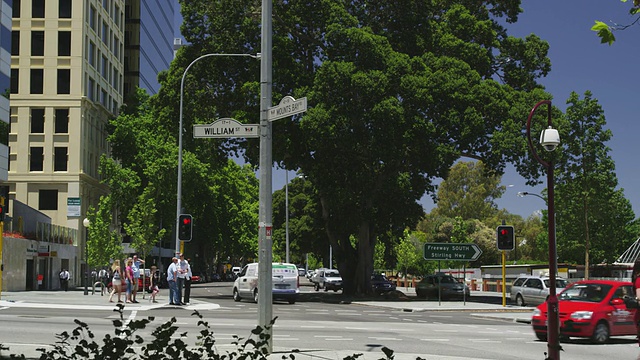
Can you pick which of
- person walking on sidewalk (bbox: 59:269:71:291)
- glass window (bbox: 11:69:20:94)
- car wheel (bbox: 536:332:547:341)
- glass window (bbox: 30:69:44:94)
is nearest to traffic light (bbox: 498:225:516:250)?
car wheel (bbox: 536:332:547:341)

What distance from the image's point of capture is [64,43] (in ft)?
220

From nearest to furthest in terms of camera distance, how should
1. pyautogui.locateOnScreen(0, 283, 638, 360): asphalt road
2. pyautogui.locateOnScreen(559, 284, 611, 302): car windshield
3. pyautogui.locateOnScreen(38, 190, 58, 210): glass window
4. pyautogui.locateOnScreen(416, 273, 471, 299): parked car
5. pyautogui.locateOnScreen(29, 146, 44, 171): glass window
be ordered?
pyautogui.locateOnScreen(0, 283, 638, 360): asphalt road < pyautogui.locateOnScreen(559, 284, 611, 302): car windshield < pyautogui.locateOnScreen(416, 273, 471, 299): parked car < pyautogui.locateOnScreen(29, 146, 44, 171): glass window < pyautogui.locateOnScreen(38, 190, 58, 210): glass window

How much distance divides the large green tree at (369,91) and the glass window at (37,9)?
25.5m

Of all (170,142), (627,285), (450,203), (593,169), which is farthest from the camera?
(450,203)

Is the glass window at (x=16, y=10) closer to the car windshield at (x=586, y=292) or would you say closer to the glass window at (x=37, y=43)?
the glass window at (x=37, y=43)

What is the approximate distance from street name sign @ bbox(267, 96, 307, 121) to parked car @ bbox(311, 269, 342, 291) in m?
49.6

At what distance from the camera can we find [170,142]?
69.8m

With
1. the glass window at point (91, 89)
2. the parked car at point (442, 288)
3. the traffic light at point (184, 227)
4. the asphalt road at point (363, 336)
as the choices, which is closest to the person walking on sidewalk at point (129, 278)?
the traffic light at point (184, 227)

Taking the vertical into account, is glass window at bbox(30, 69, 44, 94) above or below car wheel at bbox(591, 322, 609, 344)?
above

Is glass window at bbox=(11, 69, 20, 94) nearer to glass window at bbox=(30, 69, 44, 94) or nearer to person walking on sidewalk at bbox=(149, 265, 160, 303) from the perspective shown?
glass window at bbox=(30, 69, 44, 94)

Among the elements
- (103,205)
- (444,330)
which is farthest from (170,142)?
(444,330)

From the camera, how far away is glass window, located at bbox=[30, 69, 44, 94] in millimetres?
66688

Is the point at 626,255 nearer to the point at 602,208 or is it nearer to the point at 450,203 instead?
the point at 602,208

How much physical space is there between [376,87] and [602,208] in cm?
2570
